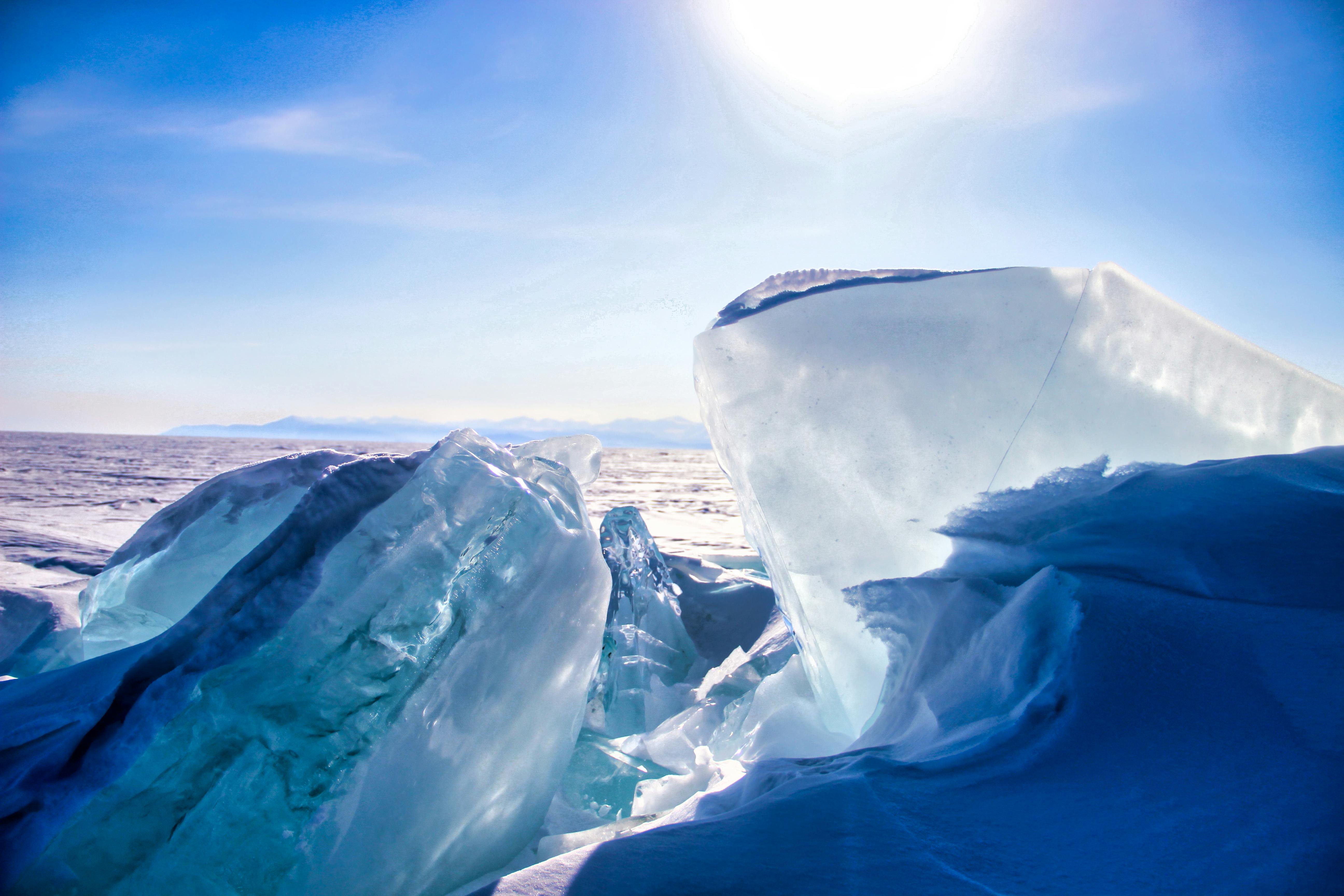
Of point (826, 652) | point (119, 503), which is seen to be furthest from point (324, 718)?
point (119, 503)

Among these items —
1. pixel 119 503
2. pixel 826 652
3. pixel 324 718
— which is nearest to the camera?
pixel 324 718

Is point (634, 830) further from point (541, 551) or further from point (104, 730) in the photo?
point (104, 730)

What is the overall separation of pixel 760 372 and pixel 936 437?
20.1 inches

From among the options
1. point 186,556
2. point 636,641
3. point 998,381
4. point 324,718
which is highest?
point 998,381

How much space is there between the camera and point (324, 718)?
1.23 meters

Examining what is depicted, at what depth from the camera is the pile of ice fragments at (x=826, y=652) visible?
0.99m

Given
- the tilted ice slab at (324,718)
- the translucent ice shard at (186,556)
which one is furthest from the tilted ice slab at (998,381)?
the translucent ice shard at (186,556)

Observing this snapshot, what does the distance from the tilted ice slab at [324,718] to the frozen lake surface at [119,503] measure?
42.1 inches

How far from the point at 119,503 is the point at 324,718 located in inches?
339

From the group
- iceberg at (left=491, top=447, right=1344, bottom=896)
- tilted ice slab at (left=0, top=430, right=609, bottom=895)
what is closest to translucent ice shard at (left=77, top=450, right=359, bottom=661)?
tilted ice slab at (left=0, top=430, right=609, bottom=895)

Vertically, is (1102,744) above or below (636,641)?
above

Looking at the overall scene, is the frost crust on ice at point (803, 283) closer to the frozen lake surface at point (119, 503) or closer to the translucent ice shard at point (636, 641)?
the translucent ice shard at point (636, 641)

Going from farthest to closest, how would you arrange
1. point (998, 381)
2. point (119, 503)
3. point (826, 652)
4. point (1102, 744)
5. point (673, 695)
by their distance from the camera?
point (119, 503), point (673, 695), point (826, 652), point (998, 381), point (1102, 744)

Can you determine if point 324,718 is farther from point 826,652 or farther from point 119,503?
point 119,503
